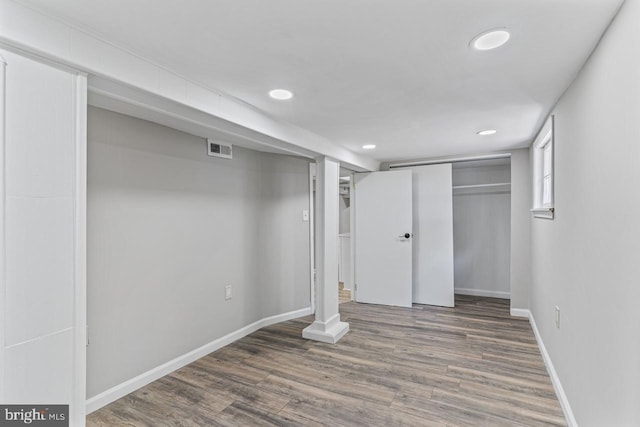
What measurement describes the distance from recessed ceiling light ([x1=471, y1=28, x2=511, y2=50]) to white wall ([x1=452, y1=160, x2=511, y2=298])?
361 centimetres

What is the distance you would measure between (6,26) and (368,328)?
3614mm

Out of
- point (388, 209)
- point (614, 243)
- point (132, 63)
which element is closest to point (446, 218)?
point (388, 209)

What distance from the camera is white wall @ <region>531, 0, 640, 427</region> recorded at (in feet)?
3.88

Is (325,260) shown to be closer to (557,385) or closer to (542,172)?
(557,385)

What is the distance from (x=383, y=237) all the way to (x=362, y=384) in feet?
8.15

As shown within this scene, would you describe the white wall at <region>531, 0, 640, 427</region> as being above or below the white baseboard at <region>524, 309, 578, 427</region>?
above

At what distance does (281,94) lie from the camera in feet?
7.00

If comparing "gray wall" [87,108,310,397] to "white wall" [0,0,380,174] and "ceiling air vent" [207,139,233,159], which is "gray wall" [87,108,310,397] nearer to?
"ceiling air vent" [207,139,233,159]

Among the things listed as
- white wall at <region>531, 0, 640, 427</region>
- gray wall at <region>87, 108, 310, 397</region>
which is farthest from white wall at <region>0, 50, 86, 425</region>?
white wall at <region>531, 0, 640, 427</region>

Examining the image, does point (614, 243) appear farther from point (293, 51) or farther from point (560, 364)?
point (293, 51)

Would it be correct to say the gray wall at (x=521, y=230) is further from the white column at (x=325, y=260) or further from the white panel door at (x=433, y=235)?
the white column at (x=325, y=260)

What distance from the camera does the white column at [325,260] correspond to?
3430mm

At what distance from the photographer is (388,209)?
4.68m

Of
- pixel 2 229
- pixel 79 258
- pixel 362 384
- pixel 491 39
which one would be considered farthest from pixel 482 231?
pixel 2 229
